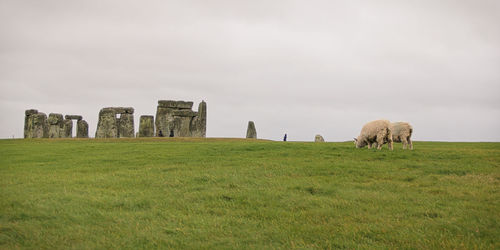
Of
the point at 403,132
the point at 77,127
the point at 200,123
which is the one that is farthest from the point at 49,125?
the point at 403,132

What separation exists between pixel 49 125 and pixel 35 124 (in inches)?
51.5

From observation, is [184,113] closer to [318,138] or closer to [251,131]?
[251,131]

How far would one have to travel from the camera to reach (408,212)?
8867 mm

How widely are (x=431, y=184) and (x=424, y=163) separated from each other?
3.16 m

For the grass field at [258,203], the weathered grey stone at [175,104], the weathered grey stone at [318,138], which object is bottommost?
the grass field at [258,203]

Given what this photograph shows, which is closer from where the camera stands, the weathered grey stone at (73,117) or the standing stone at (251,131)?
the standing stone at (251,131)

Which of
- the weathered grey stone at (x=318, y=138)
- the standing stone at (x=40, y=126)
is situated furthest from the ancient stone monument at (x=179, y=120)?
the standing stone at (x=40, y=126)

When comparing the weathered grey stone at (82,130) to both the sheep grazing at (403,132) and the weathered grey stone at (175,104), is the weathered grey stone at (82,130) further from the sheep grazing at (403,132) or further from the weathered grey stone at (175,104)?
the sheep grazing at (403,132)

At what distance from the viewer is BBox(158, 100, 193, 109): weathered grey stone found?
120ft

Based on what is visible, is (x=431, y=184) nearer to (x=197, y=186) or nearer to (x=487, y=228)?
(x=487, y=228)

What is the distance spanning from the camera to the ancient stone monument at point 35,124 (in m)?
37.4

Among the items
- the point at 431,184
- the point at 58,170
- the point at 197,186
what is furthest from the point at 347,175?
the point at 58,170

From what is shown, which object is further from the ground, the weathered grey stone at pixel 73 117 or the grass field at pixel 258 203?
the weathered grey stone at pixel 73 117

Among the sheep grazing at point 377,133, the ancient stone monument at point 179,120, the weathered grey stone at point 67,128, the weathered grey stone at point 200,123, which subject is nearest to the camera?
the sheep grazing at point 377,133
